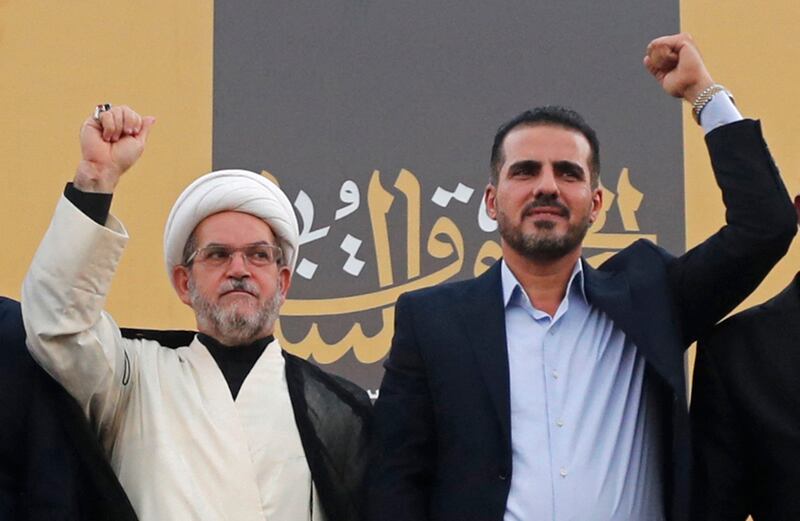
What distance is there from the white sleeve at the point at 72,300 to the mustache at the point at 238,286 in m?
0.28

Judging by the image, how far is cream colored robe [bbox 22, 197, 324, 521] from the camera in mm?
2863

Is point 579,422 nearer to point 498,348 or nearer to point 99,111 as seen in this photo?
point 498,348

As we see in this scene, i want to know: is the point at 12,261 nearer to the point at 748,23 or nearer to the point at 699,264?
the point at 748,23

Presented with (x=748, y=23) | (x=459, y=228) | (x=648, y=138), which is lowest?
(x=459, y=228)

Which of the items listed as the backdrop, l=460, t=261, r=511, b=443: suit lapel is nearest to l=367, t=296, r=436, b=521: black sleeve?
l=460, t=261, r=511, b=443: suit lapel

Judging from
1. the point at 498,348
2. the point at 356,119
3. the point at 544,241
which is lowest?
the point at 498,348

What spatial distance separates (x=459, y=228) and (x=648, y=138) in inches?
34.6

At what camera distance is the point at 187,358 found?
3.17 meters

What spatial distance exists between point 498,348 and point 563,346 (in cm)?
13

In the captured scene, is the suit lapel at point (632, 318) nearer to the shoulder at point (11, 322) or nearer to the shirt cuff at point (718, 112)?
the shirt cuff at point (718, 112)

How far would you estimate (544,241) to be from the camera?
2842mm

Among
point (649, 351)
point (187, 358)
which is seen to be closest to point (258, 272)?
point (187, 358)

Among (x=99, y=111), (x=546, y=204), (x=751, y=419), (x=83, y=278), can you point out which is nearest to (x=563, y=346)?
(x=546, y=204)

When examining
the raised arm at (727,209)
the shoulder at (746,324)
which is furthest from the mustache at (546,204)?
the shoulder at (746,324)
